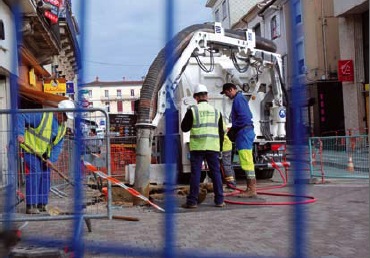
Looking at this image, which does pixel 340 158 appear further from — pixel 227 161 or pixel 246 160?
pixel 246 160

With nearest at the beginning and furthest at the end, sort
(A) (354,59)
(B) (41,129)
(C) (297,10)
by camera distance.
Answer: (C) (297,10)
(B) (41,129)
(A) (354,59)

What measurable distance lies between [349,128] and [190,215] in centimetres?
1740

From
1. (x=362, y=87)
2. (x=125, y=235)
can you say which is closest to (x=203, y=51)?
(x=125, y=235)

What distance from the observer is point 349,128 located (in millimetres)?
22609

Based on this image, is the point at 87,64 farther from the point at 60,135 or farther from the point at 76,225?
the point at 60,135

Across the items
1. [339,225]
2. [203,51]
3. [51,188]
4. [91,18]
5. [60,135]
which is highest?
[203,51]

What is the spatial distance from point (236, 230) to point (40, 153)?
262 centimetres

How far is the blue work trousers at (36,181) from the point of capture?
19.4 ft

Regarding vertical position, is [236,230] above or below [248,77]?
below

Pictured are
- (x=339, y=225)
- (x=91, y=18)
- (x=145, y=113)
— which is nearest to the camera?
(x=91, y=18)

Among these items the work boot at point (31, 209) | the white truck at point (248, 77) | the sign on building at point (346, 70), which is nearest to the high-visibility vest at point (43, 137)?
the work boot at point (31, 209)

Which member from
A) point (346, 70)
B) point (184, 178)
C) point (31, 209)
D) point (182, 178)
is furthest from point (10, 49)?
point (346, 70)

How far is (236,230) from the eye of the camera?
5.78 metres

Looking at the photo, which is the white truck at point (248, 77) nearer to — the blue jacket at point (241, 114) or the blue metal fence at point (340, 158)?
the blue metal fence at point (340, 158)
